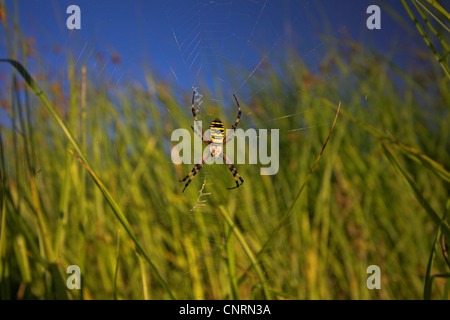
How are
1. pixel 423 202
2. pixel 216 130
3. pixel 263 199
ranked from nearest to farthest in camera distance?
pixel 423 202 → pixel 216 130 → pixel 263 199

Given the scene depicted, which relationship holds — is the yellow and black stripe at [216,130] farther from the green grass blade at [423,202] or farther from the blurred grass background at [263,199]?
the green grass blade at [423,202]

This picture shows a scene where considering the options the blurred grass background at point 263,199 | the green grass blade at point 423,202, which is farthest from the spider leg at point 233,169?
the green grass blade at point 423,202

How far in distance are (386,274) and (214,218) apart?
3.58ft

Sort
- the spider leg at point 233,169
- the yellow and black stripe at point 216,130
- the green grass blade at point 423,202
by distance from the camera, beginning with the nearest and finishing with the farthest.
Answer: the green grass blade at point 423,202 < the yellow and black stripe at point 216,130 < the spider leg at point 233,169

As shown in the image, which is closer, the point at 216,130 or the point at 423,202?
the point at 423,202

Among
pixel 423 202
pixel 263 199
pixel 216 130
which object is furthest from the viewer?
pixel 263 199

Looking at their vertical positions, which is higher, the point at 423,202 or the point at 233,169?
the point at 233,169

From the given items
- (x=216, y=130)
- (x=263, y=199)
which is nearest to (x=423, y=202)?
(x=216, y=130)

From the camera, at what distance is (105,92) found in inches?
99.6

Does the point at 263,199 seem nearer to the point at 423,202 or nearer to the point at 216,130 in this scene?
the point at 216,130

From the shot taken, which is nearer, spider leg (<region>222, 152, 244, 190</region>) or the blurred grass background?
the blurred grass background

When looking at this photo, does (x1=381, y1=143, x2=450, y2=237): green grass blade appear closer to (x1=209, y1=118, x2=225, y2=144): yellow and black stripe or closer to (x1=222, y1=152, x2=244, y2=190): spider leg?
(x1=209, y1=118, x2=225, y2=144): yellow and black stripe

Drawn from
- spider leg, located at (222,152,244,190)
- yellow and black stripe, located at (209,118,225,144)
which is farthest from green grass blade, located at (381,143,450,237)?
spider leg, located at (222,152,244,190)

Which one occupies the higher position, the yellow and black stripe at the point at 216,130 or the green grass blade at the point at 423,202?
the yellow and black stripe at the point at 216,130
